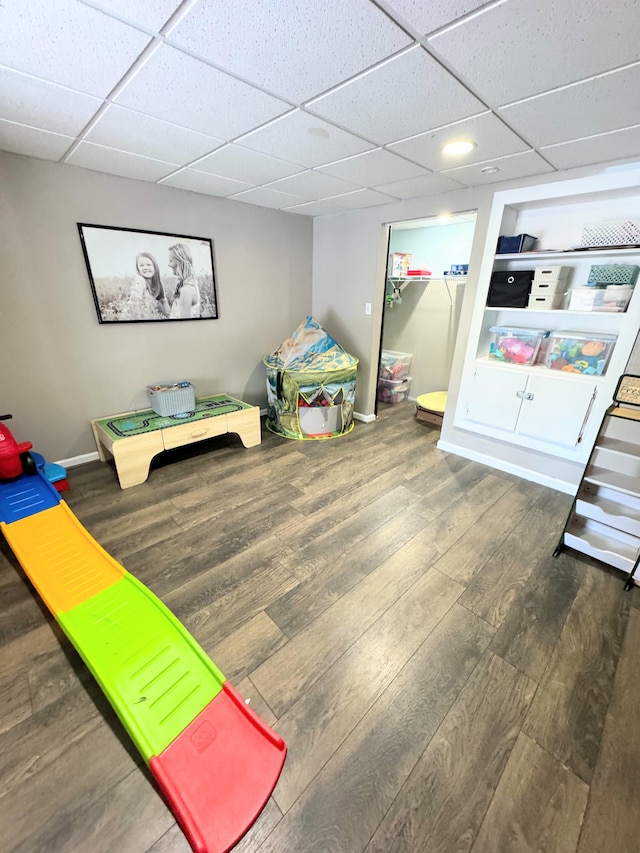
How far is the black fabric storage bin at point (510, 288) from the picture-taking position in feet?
8.50

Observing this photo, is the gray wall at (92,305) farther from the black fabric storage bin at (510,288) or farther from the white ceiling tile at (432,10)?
the white ceiling tile at (432,10)

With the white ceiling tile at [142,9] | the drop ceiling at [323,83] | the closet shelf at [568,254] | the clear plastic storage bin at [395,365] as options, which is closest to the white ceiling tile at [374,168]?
the drop ceiling at [323,83]

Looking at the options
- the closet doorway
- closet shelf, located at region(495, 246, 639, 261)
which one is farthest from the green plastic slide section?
the closet doorway

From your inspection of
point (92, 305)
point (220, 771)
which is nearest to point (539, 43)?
point (220, 771)

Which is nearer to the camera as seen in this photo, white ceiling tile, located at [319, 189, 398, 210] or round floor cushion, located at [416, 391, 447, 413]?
white ceiling tile, located at [319, 189, 398, 210]

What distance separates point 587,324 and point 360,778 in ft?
10.0

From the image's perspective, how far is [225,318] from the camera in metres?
3.56

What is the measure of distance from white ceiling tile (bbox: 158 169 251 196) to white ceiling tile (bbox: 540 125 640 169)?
218 centimetres

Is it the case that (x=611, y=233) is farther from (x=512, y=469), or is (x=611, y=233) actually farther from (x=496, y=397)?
(x=512, y=469)

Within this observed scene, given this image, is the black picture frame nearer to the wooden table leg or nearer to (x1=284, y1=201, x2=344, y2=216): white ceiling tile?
(x1=284, y1=201, x2=344, y2=216): white ceiling tile

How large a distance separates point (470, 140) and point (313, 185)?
1.30 meters

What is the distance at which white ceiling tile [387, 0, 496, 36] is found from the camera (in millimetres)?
984

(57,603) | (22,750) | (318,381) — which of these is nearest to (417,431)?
(318,381)

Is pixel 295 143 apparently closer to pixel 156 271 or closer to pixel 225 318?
pixel 156 271
